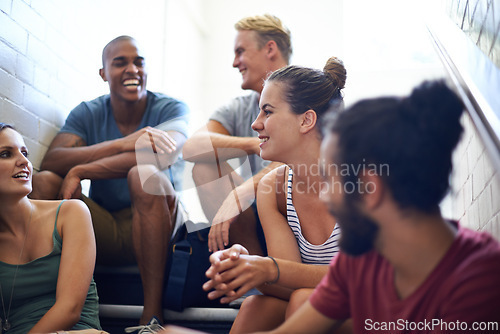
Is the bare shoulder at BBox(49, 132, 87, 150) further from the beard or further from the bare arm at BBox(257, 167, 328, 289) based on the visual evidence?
the beard

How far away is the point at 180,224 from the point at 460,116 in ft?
4.76

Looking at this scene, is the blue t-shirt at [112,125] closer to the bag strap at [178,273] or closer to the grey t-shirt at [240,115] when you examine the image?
the grey t-shirt at [240,115]

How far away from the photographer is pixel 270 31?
112 inches

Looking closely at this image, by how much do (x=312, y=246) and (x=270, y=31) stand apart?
5.46ft

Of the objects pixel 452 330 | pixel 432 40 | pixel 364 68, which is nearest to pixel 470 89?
pixel 452 330

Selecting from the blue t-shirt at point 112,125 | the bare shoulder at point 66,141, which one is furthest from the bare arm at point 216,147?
the bare shoulder at point 66,141

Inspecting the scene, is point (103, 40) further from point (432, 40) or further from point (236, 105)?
point (432, 40)

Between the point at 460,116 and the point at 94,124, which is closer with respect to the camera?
the point at 460,116

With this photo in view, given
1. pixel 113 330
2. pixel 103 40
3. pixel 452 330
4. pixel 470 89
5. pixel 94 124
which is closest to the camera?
pixel 452 330

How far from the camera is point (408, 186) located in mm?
784

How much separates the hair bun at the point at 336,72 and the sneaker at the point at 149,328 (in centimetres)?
104

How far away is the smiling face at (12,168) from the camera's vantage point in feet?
5.66

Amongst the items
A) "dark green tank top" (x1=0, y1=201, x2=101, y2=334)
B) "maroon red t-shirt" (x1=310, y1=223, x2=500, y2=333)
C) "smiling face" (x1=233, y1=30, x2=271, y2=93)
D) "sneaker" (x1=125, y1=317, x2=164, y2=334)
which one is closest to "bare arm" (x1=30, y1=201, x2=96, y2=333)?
"dark green tank top" (x1=0, y1=201, x2=101, y2=334)

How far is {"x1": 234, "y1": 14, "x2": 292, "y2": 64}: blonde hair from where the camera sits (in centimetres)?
284
